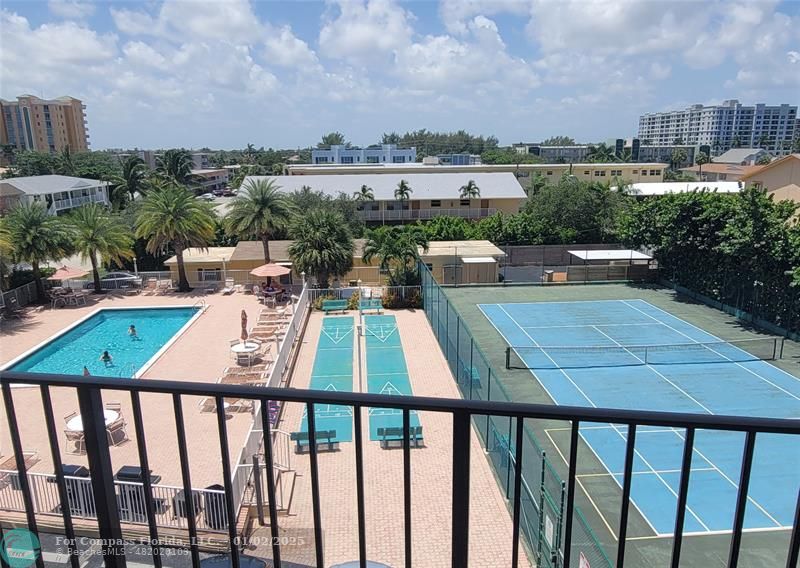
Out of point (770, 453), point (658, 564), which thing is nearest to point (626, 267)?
point (770, 453)

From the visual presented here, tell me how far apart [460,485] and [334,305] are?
2347cm

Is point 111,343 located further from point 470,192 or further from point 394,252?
point 470,192

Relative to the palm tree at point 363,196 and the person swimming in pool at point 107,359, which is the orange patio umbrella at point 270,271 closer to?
the person swimming in pool at point 107,359

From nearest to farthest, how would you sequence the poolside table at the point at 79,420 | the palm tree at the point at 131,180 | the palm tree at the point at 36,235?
the poolside table at the point at 79,420 → the palm tree at the point at 36,235 → the palm tree at the point at 131,180

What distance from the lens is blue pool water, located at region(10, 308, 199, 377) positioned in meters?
19.7

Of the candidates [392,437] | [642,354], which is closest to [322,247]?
[642,354]

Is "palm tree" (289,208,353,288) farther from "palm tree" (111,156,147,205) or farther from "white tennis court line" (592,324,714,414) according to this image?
"palm tree" (111,156,147,205)

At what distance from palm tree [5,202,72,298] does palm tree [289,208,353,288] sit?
32.8 feet

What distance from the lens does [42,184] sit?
164 ft

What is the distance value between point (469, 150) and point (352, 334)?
5927 inches

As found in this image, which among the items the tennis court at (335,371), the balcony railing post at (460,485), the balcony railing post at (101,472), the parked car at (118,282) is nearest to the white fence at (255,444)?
the tennis court at (335,371)

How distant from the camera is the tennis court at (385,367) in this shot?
48.2ft

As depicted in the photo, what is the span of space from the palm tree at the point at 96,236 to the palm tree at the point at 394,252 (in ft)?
37.9

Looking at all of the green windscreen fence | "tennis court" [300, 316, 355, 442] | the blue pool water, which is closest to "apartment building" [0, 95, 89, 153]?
the blue pool water
